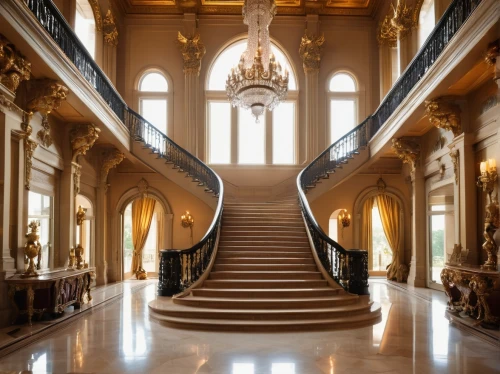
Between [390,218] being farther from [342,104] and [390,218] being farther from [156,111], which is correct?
[156,111]

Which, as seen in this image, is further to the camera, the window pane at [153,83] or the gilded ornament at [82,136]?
the window pane at [153,83]

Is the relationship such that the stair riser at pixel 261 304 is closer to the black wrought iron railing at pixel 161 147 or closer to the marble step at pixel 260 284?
the marble step at pixel 260 284

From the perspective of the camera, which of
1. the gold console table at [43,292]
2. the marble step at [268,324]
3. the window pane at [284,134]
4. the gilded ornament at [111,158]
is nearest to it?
the marble step at [268,324]

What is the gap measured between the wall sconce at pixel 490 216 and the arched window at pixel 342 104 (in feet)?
30.8

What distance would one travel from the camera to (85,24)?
15.0 m

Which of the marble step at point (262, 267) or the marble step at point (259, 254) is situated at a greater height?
the marble step at point (259, 254)

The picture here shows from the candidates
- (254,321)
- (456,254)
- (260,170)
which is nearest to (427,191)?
(456,254)

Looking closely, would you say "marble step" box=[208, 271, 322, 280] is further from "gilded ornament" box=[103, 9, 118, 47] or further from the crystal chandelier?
"gilded ornament" box=[103, 9, 118, 47]

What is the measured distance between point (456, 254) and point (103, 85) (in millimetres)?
8757

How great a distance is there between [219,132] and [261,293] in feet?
32.3

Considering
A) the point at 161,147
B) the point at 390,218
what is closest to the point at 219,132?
the point at 161,147

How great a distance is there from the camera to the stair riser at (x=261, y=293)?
8.55 metres

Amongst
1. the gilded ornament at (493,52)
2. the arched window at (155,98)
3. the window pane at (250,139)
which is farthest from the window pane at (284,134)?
the gilded ornament at (493,52)

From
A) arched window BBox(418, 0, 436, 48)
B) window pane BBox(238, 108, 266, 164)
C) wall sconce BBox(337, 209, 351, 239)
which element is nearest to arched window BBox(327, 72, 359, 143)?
window pane BBox(238, 108, 266, 164)
